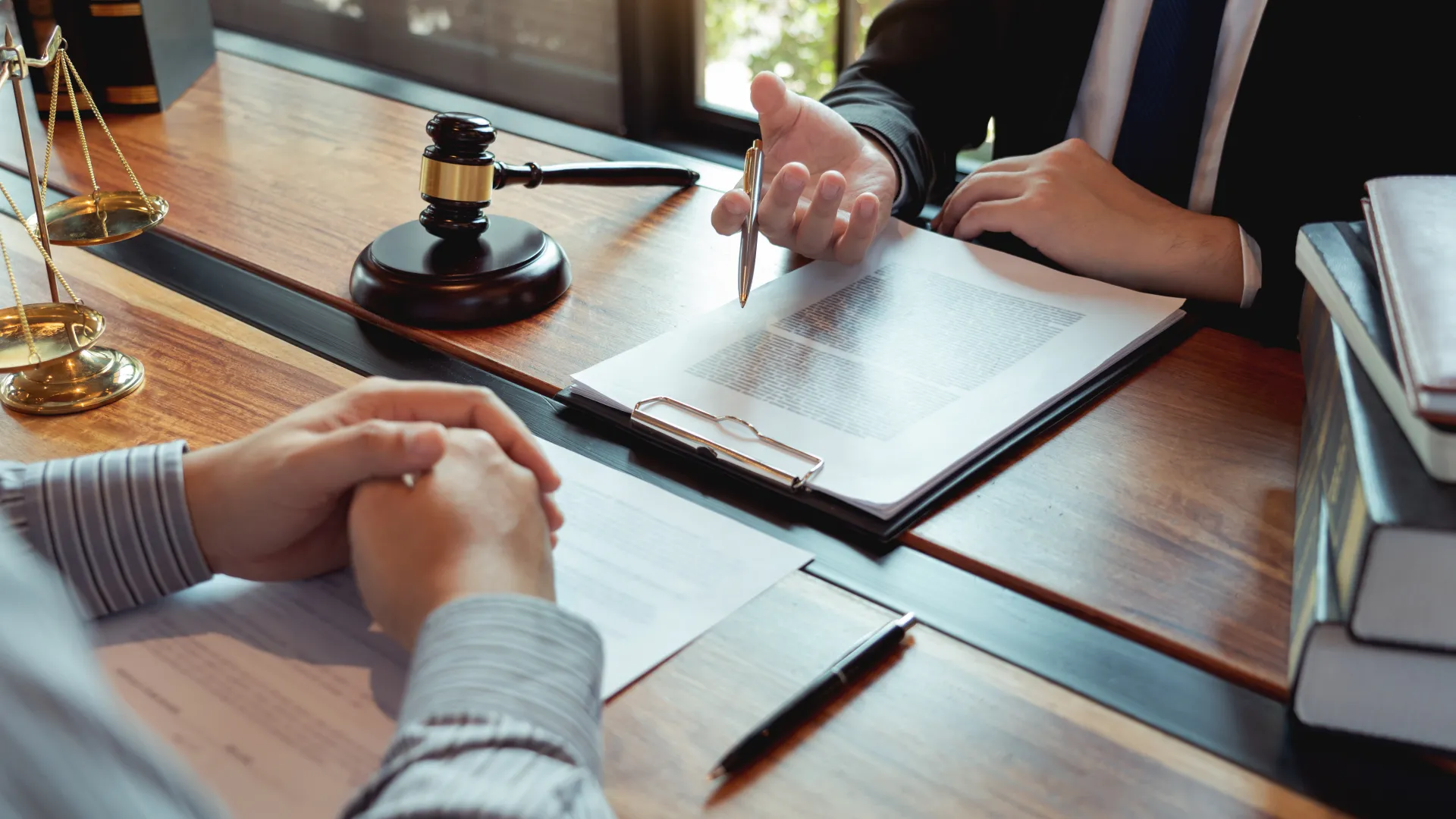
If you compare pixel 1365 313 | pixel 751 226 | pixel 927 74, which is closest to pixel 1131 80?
pixel 927 74

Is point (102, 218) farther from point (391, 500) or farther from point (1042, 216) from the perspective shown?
point (1042, 216)

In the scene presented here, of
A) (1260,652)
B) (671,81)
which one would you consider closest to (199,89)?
(671,81)

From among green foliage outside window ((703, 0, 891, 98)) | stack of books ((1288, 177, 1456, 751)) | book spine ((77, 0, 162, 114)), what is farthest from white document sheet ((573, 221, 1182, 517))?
green foliage outside window ((703, 0, 891, 98))

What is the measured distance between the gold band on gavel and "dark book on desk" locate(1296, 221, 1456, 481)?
67 cm

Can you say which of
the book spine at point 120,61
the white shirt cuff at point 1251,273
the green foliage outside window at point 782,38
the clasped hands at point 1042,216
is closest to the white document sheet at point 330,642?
the clasped hands at point 1042,216

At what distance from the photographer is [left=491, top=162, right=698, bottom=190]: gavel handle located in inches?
43.5

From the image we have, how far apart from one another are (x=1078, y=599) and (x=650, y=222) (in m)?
A: 0.69

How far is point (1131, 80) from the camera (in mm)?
1239

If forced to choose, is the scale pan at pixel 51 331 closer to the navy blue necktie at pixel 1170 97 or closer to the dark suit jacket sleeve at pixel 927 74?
the dark suit jacket sleeve at pixel 927 74

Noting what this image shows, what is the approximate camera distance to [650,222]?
1.22 m

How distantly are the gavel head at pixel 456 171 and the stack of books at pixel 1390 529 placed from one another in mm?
706

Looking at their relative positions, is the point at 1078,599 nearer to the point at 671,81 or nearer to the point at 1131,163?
the point at 1131,163

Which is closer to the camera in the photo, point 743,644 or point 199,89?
point 743,644

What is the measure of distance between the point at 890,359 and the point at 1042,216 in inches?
11.1
